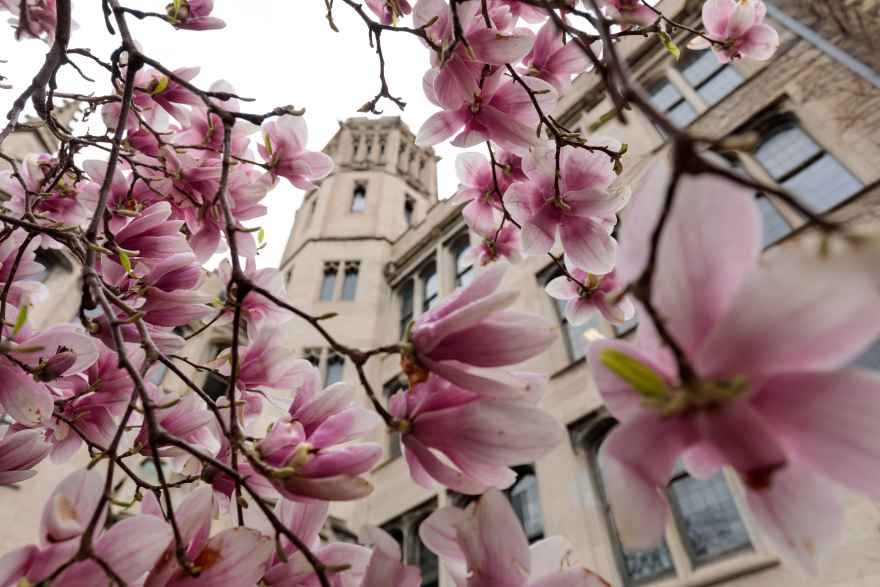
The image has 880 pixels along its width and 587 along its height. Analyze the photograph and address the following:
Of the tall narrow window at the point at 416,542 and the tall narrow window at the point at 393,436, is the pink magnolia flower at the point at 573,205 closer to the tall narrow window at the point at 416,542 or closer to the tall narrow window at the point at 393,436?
the tall narrow window at the point at 416,542

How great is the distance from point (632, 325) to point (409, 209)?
9.49 meters

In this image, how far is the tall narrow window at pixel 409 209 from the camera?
13.4 m

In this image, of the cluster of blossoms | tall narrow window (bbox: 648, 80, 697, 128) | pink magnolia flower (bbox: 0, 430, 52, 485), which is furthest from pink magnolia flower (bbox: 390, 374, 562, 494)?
tall narrow window (bbox: 648, 80, 697, 128)

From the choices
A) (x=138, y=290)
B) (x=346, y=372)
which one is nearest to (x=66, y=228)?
(x=138, y=290)

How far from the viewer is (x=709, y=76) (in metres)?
6.48

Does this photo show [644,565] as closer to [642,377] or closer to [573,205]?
[573,205]

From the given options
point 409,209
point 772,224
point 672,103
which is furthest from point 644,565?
point 409,209

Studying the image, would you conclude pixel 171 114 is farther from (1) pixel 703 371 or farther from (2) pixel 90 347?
(1) pixel 703 371

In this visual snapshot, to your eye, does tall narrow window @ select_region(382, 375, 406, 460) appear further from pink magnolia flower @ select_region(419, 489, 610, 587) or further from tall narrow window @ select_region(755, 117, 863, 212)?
pink magnolia flower @ select_region(419, 489, 610, 587)

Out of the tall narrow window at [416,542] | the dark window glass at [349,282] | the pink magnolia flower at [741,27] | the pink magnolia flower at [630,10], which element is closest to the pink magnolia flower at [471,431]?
the pink magnolia flower at [630,10]

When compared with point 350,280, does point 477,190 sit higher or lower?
lower

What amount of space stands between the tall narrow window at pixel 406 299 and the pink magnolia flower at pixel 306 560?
8782 mm

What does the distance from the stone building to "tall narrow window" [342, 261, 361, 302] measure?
894 mm

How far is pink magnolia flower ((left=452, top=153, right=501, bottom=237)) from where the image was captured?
146cm
